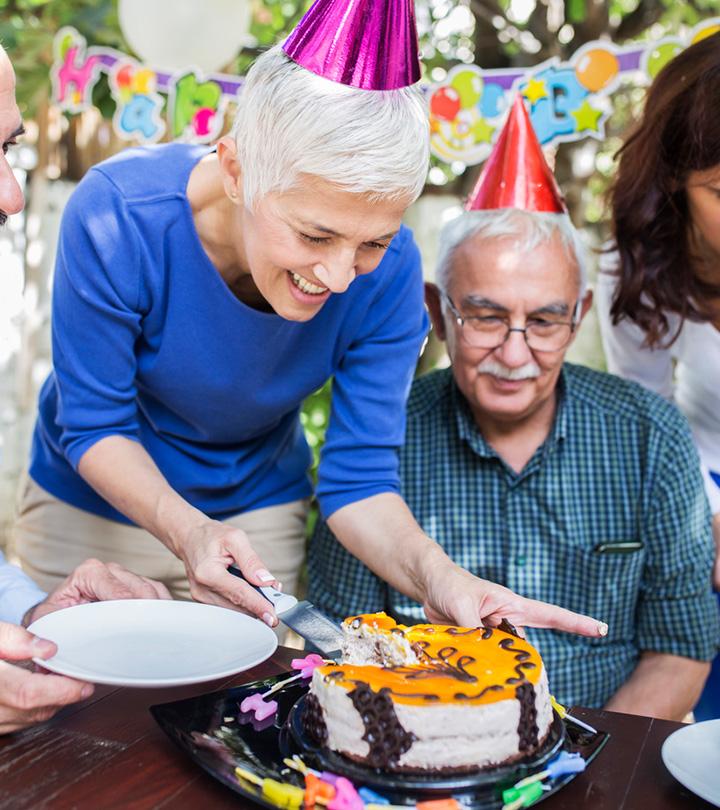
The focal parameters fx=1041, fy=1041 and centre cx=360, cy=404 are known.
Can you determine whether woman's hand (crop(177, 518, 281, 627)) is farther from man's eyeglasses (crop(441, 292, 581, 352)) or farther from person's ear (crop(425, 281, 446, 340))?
person's ear (crop(425, 281, 446, 340))

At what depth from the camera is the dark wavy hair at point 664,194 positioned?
6.70 feet

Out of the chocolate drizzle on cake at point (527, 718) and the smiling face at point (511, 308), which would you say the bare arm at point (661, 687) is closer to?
the smiling face at point (511, 308)

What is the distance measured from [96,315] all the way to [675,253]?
4.16 feet

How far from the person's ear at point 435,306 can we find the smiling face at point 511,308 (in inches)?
5.7

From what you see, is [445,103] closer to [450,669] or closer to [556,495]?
[556,495]

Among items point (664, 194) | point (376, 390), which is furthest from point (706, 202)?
point (376, 390)

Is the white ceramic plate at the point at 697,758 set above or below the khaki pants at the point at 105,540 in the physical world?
above

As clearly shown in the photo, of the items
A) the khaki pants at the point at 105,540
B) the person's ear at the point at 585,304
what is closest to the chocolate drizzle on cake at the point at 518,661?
the khaki pants at the point at 105,540

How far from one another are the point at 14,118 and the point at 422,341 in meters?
0.81

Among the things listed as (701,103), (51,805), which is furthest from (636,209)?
(51,805)

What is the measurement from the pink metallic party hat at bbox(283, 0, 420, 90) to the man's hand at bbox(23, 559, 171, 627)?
755mm

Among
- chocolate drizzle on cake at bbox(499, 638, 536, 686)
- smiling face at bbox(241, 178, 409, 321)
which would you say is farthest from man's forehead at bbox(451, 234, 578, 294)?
chocolate drizzle on cake at bbox(499, 638, 536, 686)

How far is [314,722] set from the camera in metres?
1.13

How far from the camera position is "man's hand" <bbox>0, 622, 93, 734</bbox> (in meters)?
1.14
